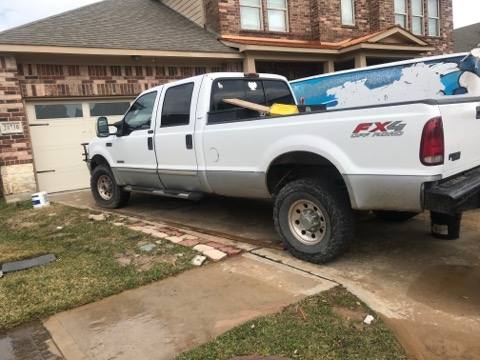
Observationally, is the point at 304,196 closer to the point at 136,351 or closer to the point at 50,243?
the point at 136,351

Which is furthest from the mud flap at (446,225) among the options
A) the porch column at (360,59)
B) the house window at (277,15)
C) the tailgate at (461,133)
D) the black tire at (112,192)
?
the house window at (277,15)

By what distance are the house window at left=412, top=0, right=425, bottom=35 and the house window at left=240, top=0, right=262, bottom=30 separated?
7.08 meters

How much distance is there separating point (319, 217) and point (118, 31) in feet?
30.0

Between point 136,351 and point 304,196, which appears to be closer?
point 136,351

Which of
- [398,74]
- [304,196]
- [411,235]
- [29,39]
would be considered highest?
[29,39]

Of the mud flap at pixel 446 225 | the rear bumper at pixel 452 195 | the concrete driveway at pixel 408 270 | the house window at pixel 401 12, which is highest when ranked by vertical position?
the house window at pixel 401 12

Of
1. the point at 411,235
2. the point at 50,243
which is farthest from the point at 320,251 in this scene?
the point at 50,243

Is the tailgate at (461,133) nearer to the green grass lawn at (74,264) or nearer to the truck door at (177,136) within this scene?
the green grass lawn at (74,264)

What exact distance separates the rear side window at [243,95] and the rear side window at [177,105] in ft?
1.27

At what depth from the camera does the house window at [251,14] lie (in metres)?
13.9

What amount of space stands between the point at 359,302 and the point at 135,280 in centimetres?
203

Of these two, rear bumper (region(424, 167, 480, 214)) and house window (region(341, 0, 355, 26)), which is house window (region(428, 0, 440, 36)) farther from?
rear bumper (region(424, 167, 480, 214))

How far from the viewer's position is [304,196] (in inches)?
177

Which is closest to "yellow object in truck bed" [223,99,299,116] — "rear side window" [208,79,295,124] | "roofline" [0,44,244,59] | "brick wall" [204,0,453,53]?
"rear side window" [208,79,295,124]
